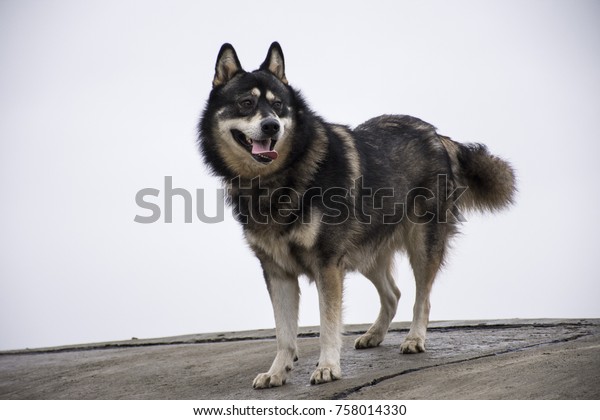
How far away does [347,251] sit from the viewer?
517 centimetres

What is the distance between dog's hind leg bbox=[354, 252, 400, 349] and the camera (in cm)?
602

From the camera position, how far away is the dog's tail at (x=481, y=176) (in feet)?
21.6

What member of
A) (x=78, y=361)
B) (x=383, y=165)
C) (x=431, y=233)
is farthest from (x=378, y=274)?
(x=78, y=361)

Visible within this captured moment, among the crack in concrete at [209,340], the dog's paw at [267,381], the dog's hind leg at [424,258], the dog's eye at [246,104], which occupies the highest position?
the dog's eye at [246,104]

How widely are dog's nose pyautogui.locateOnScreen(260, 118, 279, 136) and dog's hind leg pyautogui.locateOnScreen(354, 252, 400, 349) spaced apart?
1791 mm

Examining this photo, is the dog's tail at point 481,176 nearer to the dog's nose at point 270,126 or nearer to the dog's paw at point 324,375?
the dog's nose at point 270,126

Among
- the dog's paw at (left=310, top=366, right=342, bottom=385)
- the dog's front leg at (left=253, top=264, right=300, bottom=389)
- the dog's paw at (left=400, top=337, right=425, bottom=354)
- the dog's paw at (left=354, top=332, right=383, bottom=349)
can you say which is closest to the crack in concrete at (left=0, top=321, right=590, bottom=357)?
the dog's paw at (left=354, top=332, right=383, bottom=349)

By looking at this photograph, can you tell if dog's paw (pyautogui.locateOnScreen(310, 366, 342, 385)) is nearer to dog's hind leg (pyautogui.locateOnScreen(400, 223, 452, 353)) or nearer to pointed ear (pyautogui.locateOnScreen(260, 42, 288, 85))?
dog's hind leg (pyautogui.locateOnScreen(400, 223, 452, 353))

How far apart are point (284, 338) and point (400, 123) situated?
231 cm

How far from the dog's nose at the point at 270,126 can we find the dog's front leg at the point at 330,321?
3.28 feet

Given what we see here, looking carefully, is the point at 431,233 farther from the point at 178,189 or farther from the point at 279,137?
the point at 178,189

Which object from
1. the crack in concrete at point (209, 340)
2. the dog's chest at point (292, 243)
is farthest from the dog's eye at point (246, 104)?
the crack in concrete at point (209, 340)

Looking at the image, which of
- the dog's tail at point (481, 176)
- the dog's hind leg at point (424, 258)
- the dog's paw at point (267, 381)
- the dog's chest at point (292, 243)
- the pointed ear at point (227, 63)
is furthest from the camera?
the dog's tail at point (481, 176)
